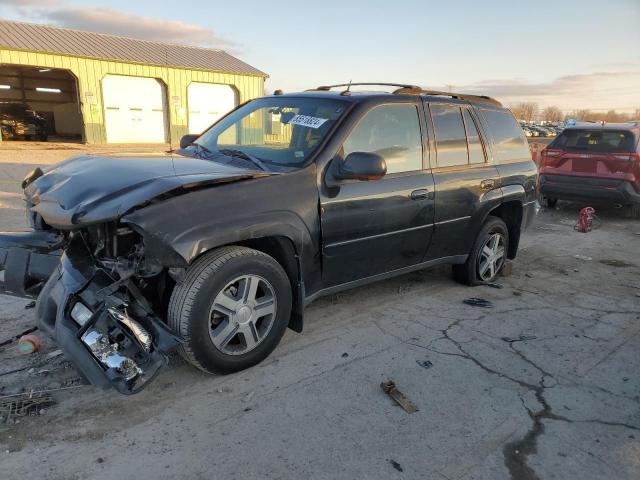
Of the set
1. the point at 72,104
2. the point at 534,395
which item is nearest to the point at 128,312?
the point at 534,395

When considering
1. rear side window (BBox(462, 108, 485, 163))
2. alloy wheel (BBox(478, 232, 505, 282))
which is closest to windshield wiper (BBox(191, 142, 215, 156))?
rear side window (BBox(462, 108, 485, 163))

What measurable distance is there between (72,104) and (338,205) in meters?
30.6

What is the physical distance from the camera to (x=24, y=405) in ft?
9.17

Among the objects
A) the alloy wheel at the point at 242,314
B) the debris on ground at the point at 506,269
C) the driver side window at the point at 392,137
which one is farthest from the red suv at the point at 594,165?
the alloy wheel at the point at 242,314

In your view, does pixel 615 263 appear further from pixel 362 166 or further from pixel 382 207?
pixel 362 166

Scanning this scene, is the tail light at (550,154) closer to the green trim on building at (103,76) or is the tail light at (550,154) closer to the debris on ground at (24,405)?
the debris on ground at (24,405)

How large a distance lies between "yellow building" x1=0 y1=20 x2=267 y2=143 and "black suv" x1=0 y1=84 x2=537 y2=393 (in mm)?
19803

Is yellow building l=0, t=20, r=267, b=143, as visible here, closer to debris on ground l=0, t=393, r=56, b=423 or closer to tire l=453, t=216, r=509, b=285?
tire l=453, t=216, r=509, b=285

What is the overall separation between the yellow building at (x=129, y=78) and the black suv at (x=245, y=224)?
780 inches

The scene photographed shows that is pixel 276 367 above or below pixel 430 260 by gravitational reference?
below

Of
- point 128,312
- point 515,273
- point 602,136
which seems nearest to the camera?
point 128,312

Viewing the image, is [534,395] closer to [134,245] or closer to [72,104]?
[134,245]

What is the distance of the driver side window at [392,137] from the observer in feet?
12.3

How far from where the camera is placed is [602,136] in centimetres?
922
